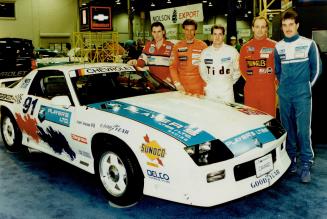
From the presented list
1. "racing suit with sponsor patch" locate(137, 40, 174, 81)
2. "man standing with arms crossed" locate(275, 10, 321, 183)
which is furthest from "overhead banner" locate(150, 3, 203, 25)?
"man standing with arms crossed" locate(275, 10, 321, 183)

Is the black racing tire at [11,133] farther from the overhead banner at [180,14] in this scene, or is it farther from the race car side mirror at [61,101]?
the overhead banner at [180,14]

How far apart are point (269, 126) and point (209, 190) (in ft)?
3.43

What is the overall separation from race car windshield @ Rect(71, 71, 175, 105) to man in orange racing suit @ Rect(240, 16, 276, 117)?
0.98 metres

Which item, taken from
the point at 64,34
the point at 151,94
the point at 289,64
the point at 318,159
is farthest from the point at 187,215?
the point at 64,34

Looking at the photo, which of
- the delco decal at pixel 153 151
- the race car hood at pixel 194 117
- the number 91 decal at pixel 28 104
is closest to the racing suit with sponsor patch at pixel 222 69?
the race car hood at pixel 194 117

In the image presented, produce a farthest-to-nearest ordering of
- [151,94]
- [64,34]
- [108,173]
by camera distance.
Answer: [64,34], [151,94], [108,173]

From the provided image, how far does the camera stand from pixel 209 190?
301cm

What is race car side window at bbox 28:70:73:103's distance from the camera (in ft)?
15.3

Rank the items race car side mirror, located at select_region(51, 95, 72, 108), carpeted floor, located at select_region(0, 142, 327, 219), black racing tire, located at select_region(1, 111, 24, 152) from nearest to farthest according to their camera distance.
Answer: carpeted floor, located at select_region(0, 142, 327, 219), race car side mirror, located at select_region(51, 95, 72, 108), black racing tire, located at select_region(1, 111, 24, 152)

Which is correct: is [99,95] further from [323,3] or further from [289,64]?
[323,3]

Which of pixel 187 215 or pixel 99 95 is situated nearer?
pixel 187 215

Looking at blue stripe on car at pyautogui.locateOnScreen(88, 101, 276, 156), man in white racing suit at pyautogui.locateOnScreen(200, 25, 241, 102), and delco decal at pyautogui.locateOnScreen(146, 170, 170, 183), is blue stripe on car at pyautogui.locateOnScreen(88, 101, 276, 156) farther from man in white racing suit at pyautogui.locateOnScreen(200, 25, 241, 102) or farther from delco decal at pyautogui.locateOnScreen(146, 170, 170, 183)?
man in white racing suit at pyautogui.locateOnScreen(200, 25, 241, 102)

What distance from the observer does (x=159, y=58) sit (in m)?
5.91

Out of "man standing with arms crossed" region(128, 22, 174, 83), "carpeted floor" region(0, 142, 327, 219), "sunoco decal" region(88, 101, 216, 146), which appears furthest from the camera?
"man standing with arms crossed" region(128, 22, 174, 83)
